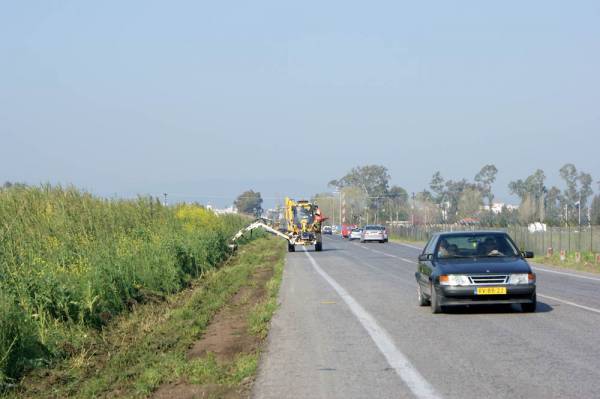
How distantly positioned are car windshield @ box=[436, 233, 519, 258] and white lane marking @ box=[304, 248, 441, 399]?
6.37 ft

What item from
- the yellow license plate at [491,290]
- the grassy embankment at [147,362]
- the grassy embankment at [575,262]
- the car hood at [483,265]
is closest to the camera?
the grassy embankment at [147,362]

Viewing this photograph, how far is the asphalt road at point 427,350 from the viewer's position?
9.10 m

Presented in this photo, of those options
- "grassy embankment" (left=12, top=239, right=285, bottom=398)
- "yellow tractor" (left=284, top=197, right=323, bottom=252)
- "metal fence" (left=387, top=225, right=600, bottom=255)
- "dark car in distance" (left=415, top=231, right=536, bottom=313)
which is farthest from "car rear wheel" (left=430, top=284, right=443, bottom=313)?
"yellow tractor" (left=284, top=197, right=323, bottom=252)

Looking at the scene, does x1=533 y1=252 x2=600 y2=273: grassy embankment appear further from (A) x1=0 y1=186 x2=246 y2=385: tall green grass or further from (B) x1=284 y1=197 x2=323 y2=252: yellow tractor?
(B) x1=284 y1=197 x2=323 y2=252: yellow tractor

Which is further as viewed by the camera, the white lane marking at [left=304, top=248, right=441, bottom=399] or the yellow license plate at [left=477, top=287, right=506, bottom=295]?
the yellow license plate at [left=477, top=287, right=506, bottom=295]

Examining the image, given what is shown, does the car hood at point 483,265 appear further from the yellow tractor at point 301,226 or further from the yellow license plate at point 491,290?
the yellow tractor at point 301,226

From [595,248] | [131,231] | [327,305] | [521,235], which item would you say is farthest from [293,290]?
[521,235]

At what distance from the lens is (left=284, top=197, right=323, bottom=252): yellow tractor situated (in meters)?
56.2

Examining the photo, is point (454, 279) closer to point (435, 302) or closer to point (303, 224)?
point (435, 302)

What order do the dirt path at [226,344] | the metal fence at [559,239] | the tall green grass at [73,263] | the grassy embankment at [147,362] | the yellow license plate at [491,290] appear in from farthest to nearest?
the metal fence at [559,239]
the yellow license plate at [491,290]
the tall green grass at [73,263]
the grassy embankment at [147,362]
the dirt path at [226,344]

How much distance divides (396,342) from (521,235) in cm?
4391

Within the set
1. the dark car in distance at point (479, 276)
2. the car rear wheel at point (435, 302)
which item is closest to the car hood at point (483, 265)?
the dark car in distance at point (479, 276)

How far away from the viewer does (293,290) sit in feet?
76.5

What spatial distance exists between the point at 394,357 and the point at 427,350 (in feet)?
2.36
